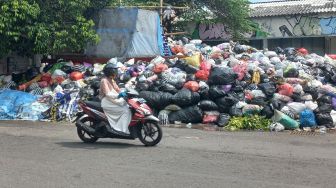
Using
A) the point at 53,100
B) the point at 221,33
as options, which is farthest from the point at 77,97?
the point at 221,33

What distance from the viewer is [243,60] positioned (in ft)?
53.3

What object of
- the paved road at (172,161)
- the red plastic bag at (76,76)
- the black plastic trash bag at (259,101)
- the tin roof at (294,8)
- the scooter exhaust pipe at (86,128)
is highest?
the tin roof at (294,8)

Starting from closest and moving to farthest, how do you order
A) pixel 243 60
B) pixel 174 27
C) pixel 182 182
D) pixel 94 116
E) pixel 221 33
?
pixel 182 182 → pixel 94 116 → pixel 243 60 → pixel 174 27 → pixel 221 33

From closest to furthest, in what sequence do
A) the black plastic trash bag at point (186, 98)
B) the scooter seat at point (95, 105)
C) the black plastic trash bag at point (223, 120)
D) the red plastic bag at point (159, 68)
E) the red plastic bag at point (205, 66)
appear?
the scooter seat at point (95, 105) < the black plastic trash bag at point (223, 120) < the black plastic trash bag at point (186, 98) < the red plastic bag at point (205, 66) < the red plastic bag at point (159, 68)

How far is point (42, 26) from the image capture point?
14.9m

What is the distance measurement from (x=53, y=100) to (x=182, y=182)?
8.75 m

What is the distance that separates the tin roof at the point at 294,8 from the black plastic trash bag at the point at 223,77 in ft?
54.9

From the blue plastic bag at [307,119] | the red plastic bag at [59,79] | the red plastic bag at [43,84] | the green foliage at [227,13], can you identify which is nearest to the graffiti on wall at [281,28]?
the green foliage at [227,13]

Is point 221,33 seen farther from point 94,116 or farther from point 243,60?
point 94,116

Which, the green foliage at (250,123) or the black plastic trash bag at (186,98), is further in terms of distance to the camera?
the black plastic trash bag at (186,98)

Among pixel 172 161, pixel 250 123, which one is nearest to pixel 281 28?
pixel 250 123

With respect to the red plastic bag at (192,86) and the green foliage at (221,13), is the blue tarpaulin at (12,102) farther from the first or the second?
the green foliage at (221,13)

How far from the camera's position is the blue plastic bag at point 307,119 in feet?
40.7

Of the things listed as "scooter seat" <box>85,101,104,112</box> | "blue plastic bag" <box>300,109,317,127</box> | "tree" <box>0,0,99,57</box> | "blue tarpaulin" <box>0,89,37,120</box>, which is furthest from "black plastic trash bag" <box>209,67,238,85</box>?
"blue tarpaulin" <box>0,89,37,120</box>
